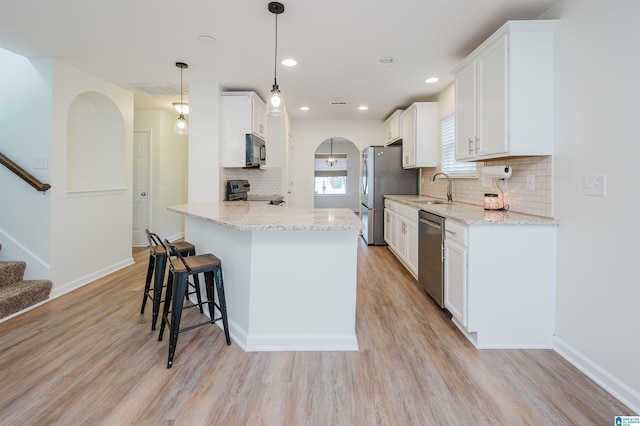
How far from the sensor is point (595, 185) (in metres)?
1.96

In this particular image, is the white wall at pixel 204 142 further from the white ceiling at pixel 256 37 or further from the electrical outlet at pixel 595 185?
the electrical outlet at pixel 595 185

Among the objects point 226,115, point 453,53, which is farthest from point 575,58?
point 226,115

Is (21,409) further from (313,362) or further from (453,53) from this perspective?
(453,53)

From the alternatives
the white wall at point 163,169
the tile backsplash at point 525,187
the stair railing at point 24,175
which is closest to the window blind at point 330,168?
the white wall at point 163,169

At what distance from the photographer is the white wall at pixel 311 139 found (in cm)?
667

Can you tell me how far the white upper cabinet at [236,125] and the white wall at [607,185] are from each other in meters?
3.22

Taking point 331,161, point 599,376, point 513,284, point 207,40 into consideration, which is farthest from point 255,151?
point 331,161

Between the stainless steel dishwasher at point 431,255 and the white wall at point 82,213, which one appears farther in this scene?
the white wall at point 82,213

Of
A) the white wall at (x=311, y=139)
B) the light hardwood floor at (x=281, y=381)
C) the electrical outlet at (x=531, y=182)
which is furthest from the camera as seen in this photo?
the white wall at (x=311, y=139)

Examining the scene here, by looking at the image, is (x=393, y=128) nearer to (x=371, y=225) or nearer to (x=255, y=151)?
(x=371, y=225)

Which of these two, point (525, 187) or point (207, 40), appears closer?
point (525, 187)

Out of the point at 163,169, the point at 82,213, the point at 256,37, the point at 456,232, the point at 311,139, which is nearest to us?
the point at 456,232

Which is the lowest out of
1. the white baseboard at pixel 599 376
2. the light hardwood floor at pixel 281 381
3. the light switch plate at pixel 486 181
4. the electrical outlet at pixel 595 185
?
the light hardwood floor at pixel 281 381

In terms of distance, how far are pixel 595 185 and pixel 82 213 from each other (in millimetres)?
4658
